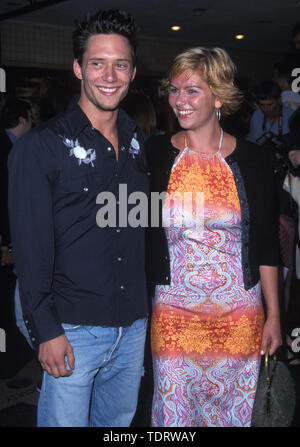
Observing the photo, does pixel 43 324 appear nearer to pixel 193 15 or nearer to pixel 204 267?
pixel 204 267

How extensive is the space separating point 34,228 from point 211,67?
3.04 feet

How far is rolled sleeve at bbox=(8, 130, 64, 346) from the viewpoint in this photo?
1.61 meters

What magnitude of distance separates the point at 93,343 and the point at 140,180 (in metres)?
0.60

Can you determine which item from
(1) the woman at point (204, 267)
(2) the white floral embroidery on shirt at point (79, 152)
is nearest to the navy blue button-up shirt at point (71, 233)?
(2) the white floral embroidery on shirt at point (79, 152)

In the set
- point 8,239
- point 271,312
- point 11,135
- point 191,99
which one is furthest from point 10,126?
point 271,312

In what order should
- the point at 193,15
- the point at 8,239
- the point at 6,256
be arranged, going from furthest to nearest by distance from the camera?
1. the point at 193,15
2. the point at 6,256
3. the point at 8,239

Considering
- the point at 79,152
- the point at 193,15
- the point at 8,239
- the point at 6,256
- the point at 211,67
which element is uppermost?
the point at 193,15

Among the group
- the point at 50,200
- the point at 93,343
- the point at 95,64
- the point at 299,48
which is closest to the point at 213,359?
the point at 93,343

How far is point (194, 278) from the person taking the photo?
198 centimetres

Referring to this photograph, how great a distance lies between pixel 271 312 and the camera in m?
2.11

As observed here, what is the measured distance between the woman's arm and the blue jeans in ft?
1.71

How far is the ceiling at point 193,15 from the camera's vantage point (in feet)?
29.0

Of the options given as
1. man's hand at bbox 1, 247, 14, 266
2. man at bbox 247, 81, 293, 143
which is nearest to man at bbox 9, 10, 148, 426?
man's hand at bbox 1, 247, 14, 266
